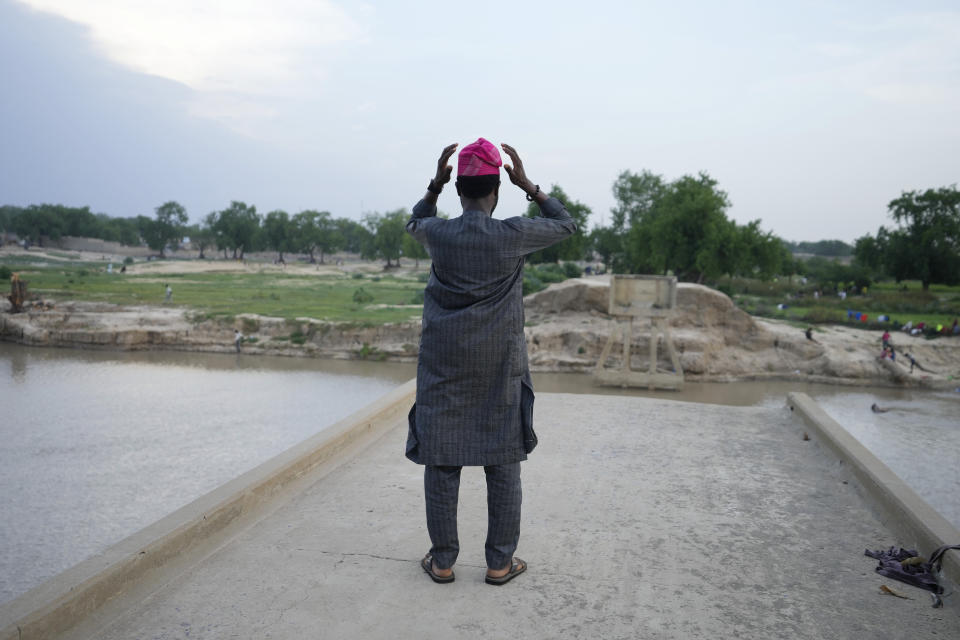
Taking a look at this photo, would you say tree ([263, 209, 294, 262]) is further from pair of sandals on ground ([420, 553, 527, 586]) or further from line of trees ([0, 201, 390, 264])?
pair of sandals on ground ([420, 553, 527, 586])

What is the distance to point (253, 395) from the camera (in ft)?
61.4

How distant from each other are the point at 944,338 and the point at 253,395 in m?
25.4

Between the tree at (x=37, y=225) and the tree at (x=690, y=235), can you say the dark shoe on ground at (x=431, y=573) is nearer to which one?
the tree at (x=690, y=235)

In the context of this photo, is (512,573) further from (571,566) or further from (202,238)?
(202,238)

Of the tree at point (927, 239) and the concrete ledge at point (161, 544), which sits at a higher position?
the tree at point (927, 239)

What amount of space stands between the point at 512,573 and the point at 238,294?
3728 cm

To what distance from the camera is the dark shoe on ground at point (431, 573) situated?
3.19m

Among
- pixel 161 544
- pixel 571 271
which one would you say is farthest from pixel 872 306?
pixel 161 544

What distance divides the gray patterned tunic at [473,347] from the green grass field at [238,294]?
81.1ft

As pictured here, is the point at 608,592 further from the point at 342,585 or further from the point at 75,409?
the point at 75,409

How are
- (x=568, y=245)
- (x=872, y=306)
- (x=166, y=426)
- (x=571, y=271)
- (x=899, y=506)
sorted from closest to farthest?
(x=899, y=506)
(x=166, y=426)
(x=872, y=306)
(x=571, y=271)
(x=568, y=245)

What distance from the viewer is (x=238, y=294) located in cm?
3828

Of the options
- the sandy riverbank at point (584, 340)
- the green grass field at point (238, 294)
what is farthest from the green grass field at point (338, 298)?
the sandy riverbank at point (584, 340)

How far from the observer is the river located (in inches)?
363
